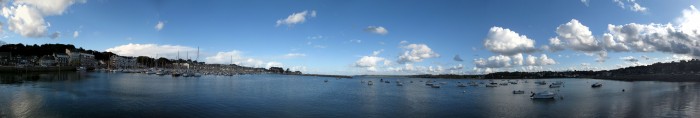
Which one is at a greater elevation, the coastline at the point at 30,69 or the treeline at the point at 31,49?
the treeline at the point at 31,49

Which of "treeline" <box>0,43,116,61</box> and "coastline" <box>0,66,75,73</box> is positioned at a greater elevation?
"treeline" <box>0,43,116,61</box>

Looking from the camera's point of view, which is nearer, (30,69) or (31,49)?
(30,69)

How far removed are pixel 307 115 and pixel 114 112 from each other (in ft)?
46.2

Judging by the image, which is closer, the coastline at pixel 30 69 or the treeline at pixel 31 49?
the coastline at pixel 30 69

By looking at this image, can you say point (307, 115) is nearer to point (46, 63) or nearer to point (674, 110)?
point (674, 110)

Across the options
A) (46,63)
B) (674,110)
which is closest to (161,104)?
(674,110)

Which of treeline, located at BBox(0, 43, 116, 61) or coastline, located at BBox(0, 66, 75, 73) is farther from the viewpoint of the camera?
treeline, located at BBox(0, 43, 116, 61)

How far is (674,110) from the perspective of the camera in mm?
38094

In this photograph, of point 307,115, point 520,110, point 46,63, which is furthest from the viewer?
point 46,63

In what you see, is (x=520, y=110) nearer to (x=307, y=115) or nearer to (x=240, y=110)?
(x=307, y=115)

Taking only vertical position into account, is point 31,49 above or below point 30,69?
above

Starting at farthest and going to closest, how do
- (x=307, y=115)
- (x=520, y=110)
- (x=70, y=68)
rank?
1. (x=70, y=68)
2. (x=520, y=110)
3. (x=307, y=115)

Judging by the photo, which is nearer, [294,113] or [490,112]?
[294,113]

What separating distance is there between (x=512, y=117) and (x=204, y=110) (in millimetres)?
25493
